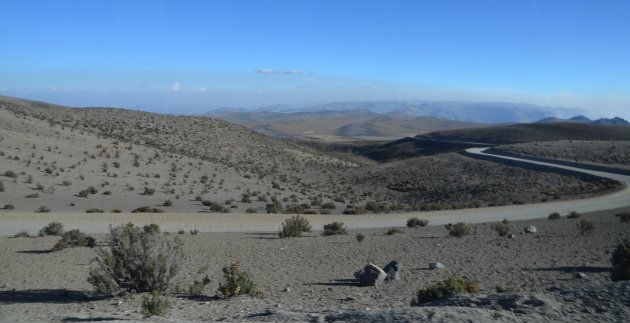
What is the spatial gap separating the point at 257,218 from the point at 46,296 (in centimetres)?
1665

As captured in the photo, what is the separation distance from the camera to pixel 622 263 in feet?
37.6

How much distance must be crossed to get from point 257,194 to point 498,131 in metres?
79.3

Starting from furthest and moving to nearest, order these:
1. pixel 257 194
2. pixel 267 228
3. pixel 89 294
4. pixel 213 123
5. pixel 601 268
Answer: pixel 213 123
pixel 257 194
pixel 267 228
pixel 601 268
pixel 89 294

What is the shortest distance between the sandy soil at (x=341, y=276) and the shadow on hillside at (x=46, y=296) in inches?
0.8

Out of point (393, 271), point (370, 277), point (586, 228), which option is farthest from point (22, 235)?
point (586, 228)

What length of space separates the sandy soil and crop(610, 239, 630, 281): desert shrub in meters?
0.32

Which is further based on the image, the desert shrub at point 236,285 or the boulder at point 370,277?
the boulder at point 370,277

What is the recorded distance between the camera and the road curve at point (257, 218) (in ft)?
72.8

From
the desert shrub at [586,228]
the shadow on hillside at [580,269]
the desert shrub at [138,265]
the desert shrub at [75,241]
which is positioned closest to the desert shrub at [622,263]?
the shadow on hillside at [580,269]

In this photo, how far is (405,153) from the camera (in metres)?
91.9

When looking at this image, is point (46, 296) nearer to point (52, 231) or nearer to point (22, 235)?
point (52, 231)

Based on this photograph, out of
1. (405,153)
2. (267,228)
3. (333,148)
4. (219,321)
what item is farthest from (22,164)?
(333,148)

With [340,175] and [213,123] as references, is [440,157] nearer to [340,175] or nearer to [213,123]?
[340,175]

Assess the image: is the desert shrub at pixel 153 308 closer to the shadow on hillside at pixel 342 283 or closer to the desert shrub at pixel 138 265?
the desert shrub at pixel 138 265
